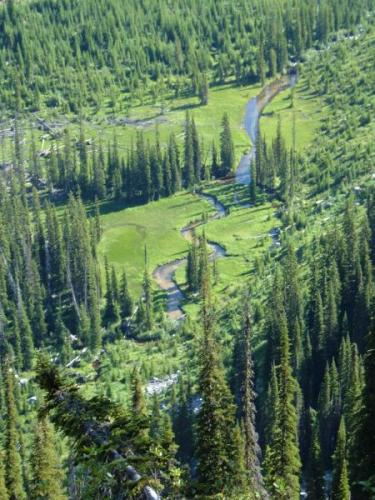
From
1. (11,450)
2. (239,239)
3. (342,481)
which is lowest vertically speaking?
(239,239)

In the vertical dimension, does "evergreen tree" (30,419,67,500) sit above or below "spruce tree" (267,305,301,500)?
below

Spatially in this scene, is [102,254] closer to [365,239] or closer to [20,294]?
[20,294]

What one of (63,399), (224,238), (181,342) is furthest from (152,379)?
(63,399)

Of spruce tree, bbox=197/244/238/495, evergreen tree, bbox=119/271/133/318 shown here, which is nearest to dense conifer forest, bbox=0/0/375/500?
spruce tree, bbox=197/244/238/495

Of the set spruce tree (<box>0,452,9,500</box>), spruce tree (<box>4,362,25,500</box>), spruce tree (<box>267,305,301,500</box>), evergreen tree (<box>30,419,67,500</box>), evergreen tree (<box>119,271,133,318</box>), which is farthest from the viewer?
evergreen tree (<box>119,271,133,318</box>)

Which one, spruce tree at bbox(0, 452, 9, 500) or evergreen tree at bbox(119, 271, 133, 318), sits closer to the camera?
spruce tree at bbox(0, 452, 9, 500)

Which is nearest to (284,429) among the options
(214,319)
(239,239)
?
(214,319)

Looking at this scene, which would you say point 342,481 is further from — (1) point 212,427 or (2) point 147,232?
(2) point 147,232

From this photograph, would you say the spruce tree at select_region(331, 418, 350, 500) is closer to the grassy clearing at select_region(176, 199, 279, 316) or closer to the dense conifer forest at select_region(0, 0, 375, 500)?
the dense conifer forest at select_region(0, 0, 375, 500)

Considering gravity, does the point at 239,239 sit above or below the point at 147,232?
above
